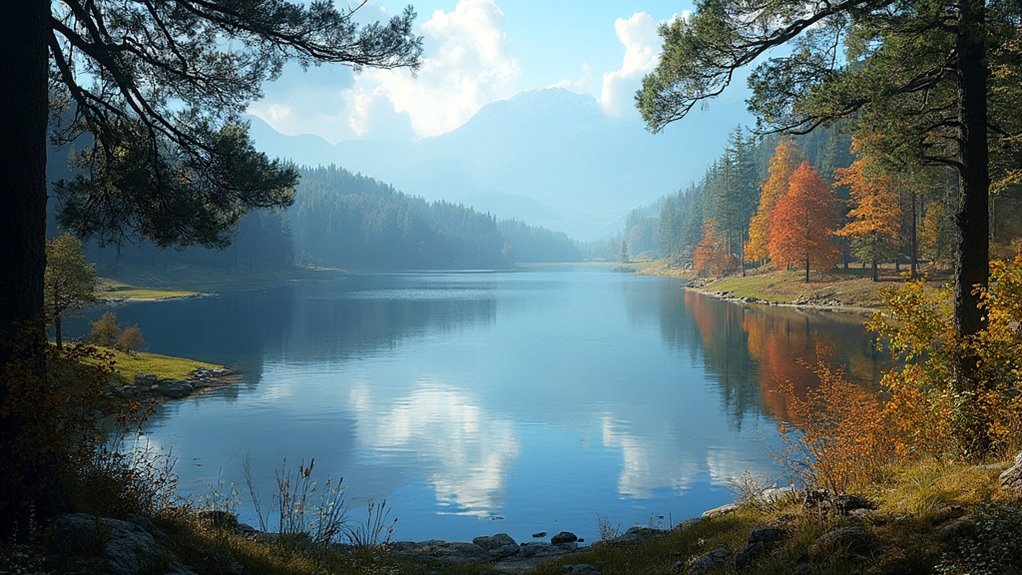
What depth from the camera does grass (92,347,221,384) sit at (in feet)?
95.7

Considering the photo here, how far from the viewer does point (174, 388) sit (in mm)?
28766

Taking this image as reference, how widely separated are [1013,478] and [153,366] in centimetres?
3335

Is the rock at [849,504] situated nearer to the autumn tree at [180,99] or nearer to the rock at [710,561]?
the rock at [710,561]

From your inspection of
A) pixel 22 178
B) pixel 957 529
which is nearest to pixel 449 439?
pixel 22 178

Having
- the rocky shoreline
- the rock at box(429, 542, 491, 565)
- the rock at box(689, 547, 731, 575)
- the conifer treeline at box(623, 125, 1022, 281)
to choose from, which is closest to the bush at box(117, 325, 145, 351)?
the rocky shoreline

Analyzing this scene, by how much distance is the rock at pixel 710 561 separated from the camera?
7105 mm

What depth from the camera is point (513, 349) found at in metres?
42.3

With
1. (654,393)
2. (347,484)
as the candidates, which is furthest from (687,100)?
(654,393)

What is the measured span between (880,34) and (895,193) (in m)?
48.0

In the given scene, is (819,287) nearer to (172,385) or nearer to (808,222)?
(808,222)

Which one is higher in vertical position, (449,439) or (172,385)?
(172,385)

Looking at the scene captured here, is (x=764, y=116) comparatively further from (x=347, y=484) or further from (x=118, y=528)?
(x=347, y=484)

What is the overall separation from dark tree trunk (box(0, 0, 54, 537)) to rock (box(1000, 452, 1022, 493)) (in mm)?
9506

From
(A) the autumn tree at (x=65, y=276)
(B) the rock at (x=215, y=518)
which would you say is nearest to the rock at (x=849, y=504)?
(B) the rock at (x=215, y=518)
